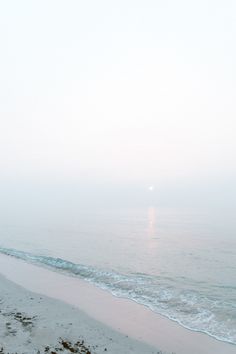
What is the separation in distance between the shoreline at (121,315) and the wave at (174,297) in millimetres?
A: 990

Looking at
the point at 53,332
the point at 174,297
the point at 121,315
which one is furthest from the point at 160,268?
the point at 53,332

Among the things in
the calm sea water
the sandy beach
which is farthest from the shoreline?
the calm sea water

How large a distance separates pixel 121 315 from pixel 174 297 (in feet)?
21.3

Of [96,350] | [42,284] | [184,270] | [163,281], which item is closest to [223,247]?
[184,270]

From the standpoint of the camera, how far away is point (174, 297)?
2739 centimetres

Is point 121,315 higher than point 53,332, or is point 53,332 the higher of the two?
point 53,332

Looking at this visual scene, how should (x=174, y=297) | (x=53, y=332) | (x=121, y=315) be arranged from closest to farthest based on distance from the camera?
(x=53, y=332) < (x=121, y=315) < (x=174, y=297)

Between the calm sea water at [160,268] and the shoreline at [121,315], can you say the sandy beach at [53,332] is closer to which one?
the shoreline at [121,315]

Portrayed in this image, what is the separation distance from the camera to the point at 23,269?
126ft

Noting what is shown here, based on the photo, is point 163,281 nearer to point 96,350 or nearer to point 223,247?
point 96,350

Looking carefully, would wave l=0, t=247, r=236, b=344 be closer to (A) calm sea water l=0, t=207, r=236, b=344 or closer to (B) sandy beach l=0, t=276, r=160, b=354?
(A) calm sea water l=0, t=207, r=236, b=344

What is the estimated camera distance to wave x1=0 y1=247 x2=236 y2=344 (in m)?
21.5

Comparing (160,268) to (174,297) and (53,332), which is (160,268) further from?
(53,332)

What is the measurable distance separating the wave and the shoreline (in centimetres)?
99
